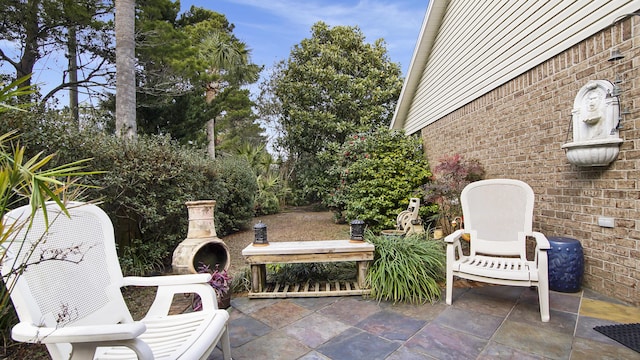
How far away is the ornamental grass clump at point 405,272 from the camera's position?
2936mm

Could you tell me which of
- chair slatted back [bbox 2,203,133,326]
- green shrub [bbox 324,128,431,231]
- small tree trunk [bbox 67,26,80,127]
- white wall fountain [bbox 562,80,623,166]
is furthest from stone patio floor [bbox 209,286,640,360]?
small tree trunk [bbox 67,26,80,127]

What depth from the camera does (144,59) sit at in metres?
8.24

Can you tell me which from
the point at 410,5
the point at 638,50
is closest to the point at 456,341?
the point at 638,50

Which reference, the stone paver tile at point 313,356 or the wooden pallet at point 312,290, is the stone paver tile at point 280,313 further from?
the stone paver tile at point 313,356

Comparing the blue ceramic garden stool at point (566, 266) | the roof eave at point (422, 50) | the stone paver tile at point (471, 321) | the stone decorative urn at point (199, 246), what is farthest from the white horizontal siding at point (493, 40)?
the stone decorative urn at point (199, 246)

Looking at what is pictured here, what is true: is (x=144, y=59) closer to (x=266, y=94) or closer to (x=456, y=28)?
(x=266, y=94)

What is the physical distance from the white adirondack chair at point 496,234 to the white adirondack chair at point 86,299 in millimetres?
2189

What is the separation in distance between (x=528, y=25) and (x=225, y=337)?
503cm

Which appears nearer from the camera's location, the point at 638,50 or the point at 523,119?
the point at 638,50

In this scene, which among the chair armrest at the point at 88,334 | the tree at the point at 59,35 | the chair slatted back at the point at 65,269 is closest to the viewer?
the chair armrest at the point at 88,334

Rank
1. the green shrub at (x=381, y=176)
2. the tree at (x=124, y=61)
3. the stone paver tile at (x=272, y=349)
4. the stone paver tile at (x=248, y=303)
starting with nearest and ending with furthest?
the stone paver tile at (x=272, y=349) → the stone paver tile at (x=248, y=303) → the tree at (x=124, y=61) → the green shrub at (x=381, y=176)

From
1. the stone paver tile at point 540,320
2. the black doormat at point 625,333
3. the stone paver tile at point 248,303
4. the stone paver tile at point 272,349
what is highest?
the black doormat at point 625,333

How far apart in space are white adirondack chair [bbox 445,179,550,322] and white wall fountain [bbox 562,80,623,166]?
578 millimetres

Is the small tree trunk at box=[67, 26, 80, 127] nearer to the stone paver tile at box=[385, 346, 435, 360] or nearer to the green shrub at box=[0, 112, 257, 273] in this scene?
the green shrub at box=[0, 112, 257, 273]
